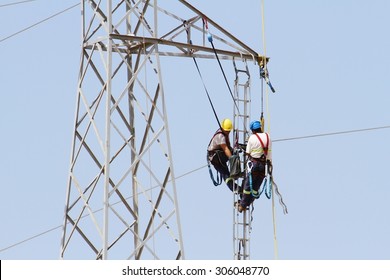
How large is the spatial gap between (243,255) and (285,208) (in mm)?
1133

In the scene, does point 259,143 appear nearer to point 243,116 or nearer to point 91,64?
point 243,116

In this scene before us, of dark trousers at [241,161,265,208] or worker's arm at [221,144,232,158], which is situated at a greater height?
worker's arm at [221,144,232,158]

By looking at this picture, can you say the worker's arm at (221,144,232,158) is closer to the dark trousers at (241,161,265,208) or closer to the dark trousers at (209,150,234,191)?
the dark trousers at (209,150,234,191)

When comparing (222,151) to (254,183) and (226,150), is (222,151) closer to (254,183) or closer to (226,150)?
(226,150)

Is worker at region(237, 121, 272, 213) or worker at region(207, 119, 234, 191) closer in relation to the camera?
worker at region(237, 121, 272, 213)

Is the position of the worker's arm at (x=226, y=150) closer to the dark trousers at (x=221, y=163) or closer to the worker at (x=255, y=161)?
the dark trousers at (x=221, y=163)

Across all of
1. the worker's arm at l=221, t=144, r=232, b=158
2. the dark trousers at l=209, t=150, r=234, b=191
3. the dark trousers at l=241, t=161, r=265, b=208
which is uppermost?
the worker's arm at l=221, t=144, r=232, b=158

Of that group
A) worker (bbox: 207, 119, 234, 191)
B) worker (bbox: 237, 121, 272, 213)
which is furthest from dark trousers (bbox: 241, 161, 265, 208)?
worker (bbox: 207, 119, 234, 191)

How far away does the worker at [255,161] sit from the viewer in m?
36.4

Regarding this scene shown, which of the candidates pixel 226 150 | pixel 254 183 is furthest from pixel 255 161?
pixel 226 150

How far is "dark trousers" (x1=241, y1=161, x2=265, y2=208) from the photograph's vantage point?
36562mm

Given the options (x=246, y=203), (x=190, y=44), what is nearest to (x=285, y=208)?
(x=246, y=203)

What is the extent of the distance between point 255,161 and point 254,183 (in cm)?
39

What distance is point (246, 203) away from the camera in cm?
3659
